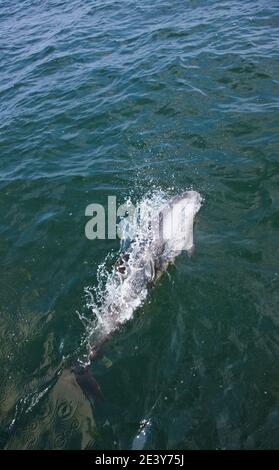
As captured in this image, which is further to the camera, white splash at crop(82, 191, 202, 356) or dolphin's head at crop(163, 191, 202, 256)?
dolphin's head at crop(163, 191, 202, 256)

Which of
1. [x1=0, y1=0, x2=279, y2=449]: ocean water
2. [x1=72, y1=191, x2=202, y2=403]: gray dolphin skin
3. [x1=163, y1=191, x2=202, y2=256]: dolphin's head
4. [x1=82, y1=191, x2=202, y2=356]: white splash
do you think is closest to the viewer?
[x1=0, y1=0, x2=279, y2=449]: ocean water

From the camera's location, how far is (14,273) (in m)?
11.0

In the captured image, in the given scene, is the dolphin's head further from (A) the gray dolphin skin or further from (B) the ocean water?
(B) the ocean water

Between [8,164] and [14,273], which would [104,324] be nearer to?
[14,273]

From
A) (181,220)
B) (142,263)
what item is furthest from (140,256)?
(181,220)

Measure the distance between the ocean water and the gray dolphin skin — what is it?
23cm

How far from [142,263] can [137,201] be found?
2682mm

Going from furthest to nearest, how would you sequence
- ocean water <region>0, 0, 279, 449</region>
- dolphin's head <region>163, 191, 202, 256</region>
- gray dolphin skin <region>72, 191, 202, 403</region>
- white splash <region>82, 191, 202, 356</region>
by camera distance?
dolphin's head <region>163, 191, 202, 256</region> → white splash <region>82, 191, 202, 356</region> → gray dolphin skin <region>72, 191, 202, 403</region> → ocean water <region>0, 0, 279, 449</region>

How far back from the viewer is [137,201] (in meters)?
12.2

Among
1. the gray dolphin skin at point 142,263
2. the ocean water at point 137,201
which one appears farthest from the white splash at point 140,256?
the ocean water at point 137,201

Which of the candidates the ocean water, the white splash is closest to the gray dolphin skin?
the white splash

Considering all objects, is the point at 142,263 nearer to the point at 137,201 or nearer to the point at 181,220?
the point at 181,220

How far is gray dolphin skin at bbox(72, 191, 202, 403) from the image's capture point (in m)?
9.05
